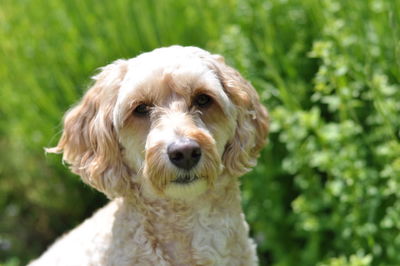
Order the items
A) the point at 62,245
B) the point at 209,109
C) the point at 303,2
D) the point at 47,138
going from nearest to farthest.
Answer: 1. the point at 209,109
2. the point at 62,245
3. the point at 303,2
4. the point at 47,138

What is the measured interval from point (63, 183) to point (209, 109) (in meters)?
2.86

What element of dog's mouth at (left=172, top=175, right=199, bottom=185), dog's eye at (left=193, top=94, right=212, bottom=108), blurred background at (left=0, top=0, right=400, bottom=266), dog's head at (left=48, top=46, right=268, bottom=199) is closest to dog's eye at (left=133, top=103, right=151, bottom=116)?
dog's head at (left=48, top=46, right=268, bottom=199)

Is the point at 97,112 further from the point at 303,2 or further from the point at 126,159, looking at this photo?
the point at 303,2

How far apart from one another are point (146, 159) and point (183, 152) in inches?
6.6

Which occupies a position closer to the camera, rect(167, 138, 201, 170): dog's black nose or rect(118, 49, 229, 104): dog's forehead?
rect(167, 138, 201, 170): dog's black nose

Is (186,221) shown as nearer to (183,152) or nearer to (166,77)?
(183,152)

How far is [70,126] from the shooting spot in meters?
3.19

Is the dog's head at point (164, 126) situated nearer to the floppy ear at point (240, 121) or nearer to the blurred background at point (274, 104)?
the floppy ear at point (240, 121)

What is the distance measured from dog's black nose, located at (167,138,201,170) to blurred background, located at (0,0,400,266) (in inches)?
46.0

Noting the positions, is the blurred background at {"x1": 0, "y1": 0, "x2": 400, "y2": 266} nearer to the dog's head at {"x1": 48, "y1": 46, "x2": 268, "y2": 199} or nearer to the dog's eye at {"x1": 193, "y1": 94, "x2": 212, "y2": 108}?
the dog's head at {"x1": 48, "y1": 46, "x2": 268, "y2": 199}

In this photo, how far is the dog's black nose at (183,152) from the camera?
275 cm

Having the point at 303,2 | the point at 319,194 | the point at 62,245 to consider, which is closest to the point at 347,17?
the point at 303,2

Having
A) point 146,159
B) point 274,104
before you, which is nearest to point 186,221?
point 146,159

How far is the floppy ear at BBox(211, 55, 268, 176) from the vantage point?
3.11 meters
